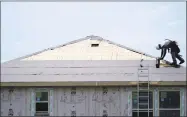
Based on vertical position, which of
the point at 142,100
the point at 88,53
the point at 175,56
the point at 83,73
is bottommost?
the point at 142,100

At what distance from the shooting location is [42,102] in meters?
12.4

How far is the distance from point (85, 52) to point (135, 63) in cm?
262

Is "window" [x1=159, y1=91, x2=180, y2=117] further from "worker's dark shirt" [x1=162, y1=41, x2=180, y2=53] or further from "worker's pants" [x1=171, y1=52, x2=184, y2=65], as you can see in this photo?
"worker's dark shirt" [x1=162, y1=41, x2=180, y2=53]

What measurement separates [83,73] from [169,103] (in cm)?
356

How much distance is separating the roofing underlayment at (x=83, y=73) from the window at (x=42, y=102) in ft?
1.90

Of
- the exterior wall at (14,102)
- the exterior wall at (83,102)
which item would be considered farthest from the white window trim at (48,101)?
the exterior wall at (14,102)

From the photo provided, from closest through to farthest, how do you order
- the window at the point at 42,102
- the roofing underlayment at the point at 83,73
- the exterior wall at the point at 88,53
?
1. the roofing underlayment at the point at 83,73
2. the window at the point at 42,102
3. the exterior wall at the point at 88,53

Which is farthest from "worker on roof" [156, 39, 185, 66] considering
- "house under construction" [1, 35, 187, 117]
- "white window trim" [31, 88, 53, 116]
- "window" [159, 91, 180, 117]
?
"white window trim" [31, 88, 53, 116]

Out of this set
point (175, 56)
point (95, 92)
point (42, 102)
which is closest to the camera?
point (95, 92)

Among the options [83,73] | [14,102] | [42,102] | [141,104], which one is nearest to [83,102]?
[83,73]

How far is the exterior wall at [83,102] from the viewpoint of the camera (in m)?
12.1

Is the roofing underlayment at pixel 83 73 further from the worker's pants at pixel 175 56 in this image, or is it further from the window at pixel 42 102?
the window at pixel 42 102

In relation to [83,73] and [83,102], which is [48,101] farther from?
[83,73]

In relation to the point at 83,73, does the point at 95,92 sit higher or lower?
lower
